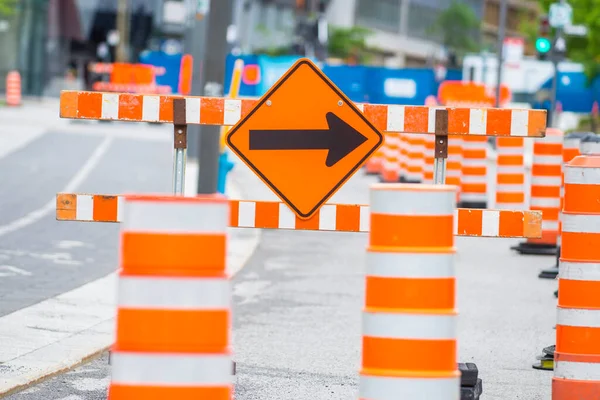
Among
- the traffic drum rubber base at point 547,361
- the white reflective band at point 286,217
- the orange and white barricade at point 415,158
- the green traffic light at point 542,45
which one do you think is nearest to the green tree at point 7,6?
the green traffic light at point 542,45

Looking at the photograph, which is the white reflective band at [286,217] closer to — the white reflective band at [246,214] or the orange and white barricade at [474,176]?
the white reflective band at [246,214]

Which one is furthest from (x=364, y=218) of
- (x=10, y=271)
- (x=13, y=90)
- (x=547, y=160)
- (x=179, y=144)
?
(x=13, y=90)

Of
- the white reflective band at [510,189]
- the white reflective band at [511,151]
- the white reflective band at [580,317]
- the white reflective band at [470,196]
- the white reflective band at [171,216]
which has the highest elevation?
the white reflective band at [511,151]

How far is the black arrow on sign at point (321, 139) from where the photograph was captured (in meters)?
7.59

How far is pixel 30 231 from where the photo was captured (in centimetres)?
1581

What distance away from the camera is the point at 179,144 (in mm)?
7887

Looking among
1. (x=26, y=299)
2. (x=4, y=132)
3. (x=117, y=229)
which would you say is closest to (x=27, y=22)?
(x=4, y=132)

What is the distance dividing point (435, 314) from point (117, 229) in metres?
11.5

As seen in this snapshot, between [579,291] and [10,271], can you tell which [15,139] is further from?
[579,291]

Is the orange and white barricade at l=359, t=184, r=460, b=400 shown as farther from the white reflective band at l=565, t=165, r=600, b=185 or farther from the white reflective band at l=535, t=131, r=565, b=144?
the white reflective band at l=535, t=131, r=565, b=144

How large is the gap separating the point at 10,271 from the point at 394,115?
560 centimetres

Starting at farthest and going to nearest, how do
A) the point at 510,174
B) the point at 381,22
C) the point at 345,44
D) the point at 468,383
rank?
the point at 381,22
the point at 345,44
the point at 510,174
the point at 468,383

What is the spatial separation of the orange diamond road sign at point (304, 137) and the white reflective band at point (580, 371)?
1480 millimetres

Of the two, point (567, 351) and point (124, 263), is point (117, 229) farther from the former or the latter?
point (124, 263)
